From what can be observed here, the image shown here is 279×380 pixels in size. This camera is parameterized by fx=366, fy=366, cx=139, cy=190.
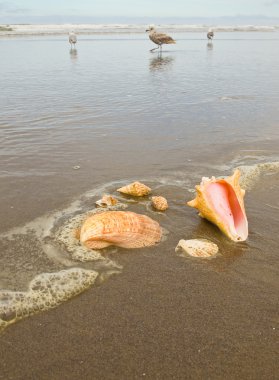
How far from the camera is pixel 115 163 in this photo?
19.1 ft

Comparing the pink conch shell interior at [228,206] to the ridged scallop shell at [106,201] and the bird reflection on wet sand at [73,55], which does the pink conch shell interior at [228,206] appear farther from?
the bird reflection on wet sand at [73,55]

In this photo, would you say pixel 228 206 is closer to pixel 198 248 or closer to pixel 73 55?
pixel 198 248

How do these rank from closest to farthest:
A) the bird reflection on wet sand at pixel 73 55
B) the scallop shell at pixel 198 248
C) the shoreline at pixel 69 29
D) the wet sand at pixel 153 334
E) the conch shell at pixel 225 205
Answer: the wet sand at pixel 153 334, the scallop shell at pixel 198 248, the conch shell at pixel 225 205, the bird reflection on wet sand at pixel 73 55, the shoreline at pixel 69 29

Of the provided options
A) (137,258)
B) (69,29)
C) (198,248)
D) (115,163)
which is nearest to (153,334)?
(137,258)

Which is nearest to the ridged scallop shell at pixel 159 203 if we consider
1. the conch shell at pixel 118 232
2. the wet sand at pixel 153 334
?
the conch shell at pixel 118 232

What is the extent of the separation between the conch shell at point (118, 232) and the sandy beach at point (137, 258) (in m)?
0.10

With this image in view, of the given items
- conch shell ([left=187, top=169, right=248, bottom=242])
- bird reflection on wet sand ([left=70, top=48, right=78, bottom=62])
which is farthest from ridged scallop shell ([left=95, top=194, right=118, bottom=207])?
bird reflection on wet sand ([left=70, top=48, right=78, bottom=62])

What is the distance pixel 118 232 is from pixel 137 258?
12.4 inches

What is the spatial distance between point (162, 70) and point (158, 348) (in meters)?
15.3

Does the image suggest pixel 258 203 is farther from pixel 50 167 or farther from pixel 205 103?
pixel 205 103

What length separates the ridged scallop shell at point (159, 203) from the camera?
430 centimetres

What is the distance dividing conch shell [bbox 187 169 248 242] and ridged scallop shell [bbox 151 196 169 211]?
396mm

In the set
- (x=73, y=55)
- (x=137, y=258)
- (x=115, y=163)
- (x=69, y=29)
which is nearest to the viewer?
(x=137, y=258)

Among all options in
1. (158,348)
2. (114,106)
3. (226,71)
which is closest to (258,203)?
(158,348)
